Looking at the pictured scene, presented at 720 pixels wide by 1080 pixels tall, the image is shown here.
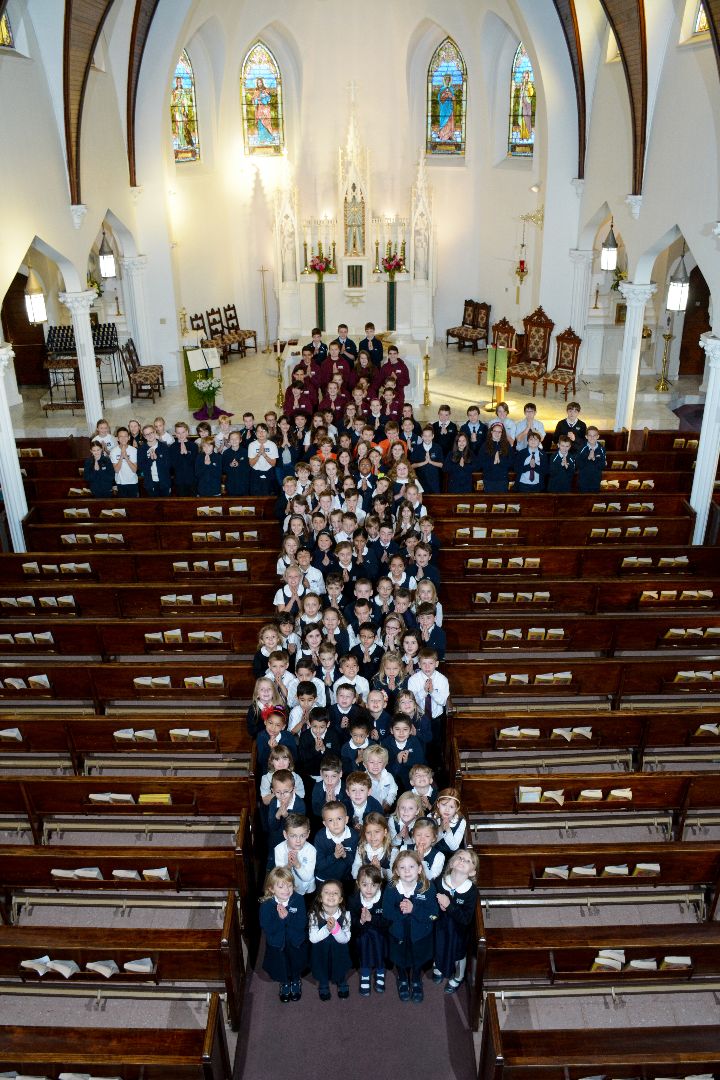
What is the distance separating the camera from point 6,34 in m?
14.1

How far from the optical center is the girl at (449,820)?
6.16 metres

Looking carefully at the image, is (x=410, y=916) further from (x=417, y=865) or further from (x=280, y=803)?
(x=280, y=803)

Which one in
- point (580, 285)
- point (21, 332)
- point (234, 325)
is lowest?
point (234, 325)

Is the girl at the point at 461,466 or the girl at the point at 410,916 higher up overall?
the girl at the point at 461,466

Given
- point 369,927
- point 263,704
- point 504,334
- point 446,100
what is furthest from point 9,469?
point 446,100

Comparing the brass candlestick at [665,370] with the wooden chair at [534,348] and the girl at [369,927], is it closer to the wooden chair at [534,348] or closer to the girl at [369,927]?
the wooden chair at [534,348]

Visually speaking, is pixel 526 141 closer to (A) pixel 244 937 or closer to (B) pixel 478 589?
(B) pixel 478 589

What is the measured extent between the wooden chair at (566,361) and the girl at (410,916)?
14.6 metres

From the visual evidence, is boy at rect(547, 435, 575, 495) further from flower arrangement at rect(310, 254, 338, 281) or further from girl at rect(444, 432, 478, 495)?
flower arrangement at rect(310, 254, 338, 281)

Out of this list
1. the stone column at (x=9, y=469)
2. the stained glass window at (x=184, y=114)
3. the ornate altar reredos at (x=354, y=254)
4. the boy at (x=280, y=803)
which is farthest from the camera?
the ornate altar reredos at (x=354, y=254)

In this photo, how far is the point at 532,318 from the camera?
798 inches

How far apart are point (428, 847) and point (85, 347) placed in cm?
1327

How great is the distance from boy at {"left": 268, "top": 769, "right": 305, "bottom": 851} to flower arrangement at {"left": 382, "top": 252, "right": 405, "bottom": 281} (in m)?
17.3

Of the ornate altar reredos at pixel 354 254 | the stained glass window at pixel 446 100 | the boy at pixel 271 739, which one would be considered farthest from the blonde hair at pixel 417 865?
the stained glass window at pixel 446 100
